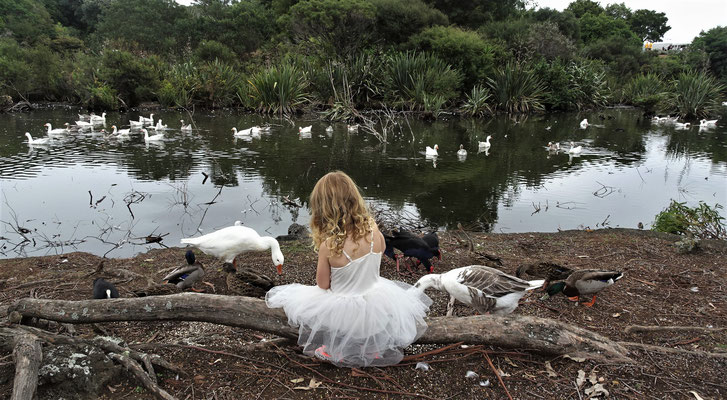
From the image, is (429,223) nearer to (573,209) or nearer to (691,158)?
(573,209)

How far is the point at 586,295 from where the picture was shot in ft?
12.9

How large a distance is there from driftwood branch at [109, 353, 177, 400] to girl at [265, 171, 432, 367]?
0.76 metres

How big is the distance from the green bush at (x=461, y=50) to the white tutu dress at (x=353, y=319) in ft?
81.5

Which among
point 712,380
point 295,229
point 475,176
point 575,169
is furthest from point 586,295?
point 575,169

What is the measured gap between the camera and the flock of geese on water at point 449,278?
11.4 feet

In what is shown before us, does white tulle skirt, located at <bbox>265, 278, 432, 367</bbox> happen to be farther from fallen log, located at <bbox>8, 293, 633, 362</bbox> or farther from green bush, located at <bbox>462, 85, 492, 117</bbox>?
green bush, located at <bbox>462, 85, 492, 117</bbox>

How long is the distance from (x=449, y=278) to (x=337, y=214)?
4.77 ft

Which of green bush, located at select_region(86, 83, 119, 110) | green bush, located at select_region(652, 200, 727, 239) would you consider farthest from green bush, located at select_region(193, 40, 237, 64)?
green bush, located at select_region(652, 200, 727, 239)

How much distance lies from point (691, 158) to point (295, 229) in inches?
534

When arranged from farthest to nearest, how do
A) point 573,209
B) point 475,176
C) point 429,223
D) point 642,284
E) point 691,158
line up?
point 691,158 → point 475,176 → point 573,209 → point 429,223 → point 642,284

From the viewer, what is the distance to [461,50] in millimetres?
25688

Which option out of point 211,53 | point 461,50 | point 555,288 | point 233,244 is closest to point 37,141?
point 233,244

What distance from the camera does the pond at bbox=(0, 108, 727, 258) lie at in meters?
7.33

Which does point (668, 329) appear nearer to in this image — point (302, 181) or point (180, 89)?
point (302, 181)
